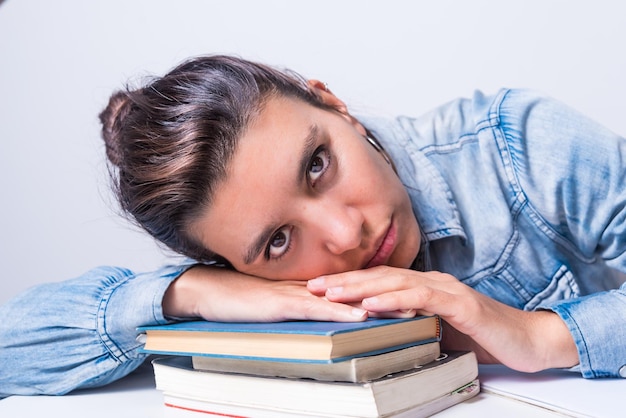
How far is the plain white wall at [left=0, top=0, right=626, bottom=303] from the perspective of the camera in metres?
1.77

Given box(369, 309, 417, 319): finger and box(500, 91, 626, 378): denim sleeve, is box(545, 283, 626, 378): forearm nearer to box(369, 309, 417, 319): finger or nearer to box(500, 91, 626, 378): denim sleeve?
box(500, 91, 626, 378): denim sleeve

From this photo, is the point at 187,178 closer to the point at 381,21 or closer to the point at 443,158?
the point at 443,158

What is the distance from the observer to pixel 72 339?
1.21 metres

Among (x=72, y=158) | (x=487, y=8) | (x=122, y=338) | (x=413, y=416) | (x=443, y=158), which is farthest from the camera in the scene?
(x=72, y=158)

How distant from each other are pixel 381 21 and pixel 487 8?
266mm

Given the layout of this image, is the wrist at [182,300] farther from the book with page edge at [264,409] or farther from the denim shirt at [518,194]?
the denim shirt at [518,194]

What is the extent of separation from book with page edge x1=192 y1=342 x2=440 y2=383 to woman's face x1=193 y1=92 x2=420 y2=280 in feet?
0.65

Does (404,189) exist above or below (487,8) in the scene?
below

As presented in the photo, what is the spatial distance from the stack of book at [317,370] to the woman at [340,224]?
1.7 inches

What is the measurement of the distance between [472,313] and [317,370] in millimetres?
204

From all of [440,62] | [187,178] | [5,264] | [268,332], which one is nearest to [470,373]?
[268,332]

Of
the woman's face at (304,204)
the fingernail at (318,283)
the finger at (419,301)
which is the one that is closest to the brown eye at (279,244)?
the woman's face at (304,204)

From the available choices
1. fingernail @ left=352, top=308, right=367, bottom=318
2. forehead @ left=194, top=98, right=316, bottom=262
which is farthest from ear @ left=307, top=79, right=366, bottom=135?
fingernail @ left=352, top=308, right=367, bottom=318

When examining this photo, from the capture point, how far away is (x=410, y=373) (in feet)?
2.79
